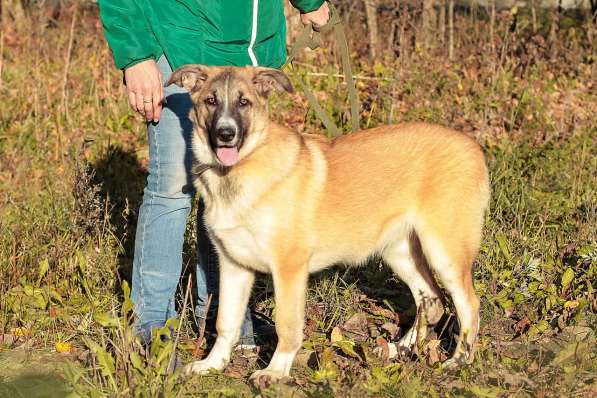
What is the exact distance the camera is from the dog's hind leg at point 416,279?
14.9 ft

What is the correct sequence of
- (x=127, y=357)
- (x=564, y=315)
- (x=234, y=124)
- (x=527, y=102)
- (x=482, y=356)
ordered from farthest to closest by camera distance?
(x=527, y=102)
(x=564, y=315)
(x=482, y=356)
(x=234, y=124)
(x=127, y=357)

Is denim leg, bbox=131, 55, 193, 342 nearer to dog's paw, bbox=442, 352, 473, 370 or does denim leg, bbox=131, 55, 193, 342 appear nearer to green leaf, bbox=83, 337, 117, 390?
green leaf, bbox=83, 337, 117, 390

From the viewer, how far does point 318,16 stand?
467cm

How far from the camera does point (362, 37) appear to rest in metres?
9.01

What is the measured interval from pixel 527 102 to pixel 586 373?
443 cm

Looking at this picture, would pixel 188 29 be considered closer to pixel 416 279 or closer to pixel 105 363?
pixel 105 363

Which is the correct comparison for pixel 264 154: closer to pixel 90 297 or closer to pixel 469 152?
pixel 469 152

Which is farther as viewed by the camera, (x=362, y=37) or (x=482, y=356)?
(x=362, y=37)

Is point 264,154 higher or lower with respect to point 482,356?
higher

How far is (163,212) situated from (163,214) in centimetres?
1

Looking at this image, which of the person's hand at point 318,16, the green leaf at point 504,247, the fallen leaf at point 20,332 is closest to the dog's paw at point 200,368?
the fallen leaf at point 20,332

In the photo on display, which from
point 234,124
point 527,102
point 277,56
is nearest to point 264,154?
point 234,124

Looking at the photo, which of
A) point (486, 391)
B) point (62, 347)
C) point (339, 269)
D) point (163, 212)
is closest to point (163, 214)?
point (163, 212)

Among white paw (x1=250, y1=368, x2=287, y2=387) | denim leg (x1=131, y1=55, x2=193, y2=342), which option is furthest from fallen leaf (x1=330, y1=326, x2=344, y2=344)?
denim leg (x1=131, y1=55, x2=193, y2=342)
